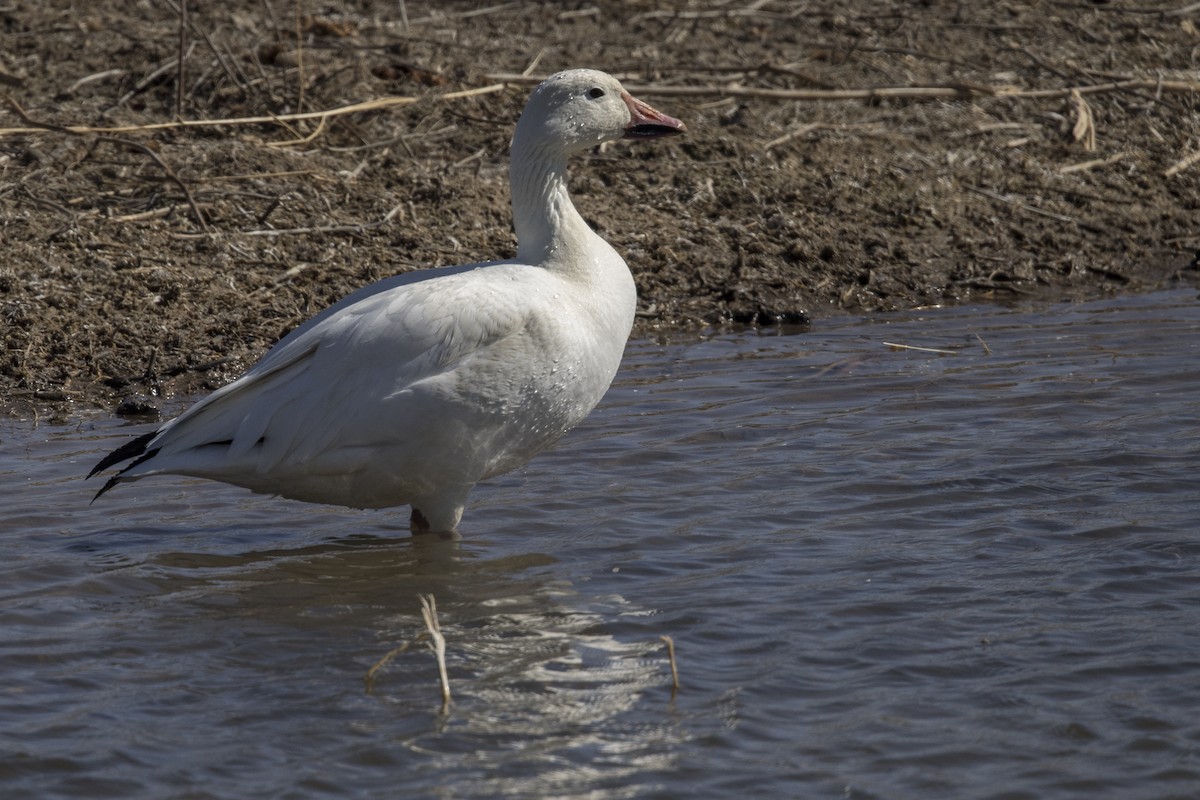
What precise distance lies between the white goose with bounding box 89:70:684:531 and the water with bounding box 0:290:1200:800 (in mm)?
355

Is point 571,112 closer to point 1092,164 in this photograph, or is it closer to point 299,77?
point 299,77

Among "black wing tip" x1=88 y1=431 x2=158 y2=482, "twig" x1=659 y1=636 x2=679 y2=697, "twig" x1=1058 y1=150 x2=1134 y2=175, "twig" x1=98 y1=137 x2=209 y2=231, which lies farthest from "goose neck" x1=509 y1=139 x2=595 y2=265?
"twig" x1=1058 y1=150 x2=1134 y2=175

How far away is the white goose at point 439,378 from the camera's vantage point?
5199mm

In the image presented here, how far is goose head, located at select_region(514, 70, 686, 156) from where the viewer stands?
18.6ft

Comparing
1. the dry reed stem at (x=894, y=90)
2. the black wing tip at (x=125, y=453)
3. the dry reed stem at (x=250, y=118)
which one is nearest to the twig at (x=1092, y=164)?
the dry reed stem at (x=894, y=90)

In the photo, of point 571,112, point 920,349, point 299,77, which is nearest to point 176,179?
point 299,77

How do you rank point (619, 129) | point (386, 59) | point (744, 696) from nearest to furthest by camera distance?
point (744, 696) → point (619, 129) → point (386, 59)

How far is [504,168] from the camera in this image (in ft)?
30.2

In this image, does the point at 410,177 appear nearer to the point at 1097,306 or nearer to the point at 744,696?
the point at 1097,306

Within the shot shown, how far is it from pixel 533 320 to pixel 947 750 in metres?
2.07

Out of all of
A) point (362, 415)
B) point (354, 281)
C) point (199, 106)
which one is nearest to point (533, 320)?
point (362, 415)

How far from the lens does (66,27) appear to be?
1059cm

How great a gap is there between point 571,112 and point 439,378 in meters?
1.21

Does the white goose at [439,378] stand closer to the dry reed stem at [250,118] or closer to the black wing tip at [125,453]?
the black wing tip at [125,453]
